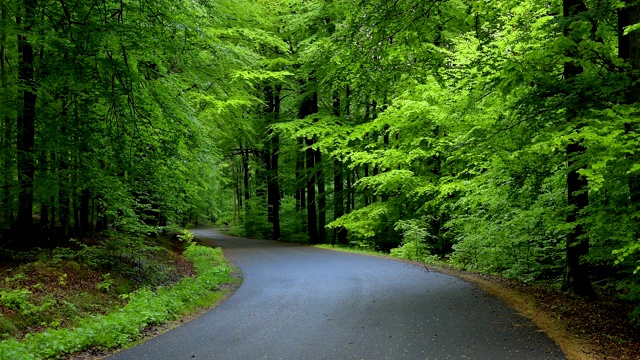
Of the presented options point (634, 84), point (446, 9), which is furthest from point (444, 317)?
point (446, 9)

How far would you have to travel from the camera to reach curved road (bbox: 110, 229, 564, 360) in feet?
18.7

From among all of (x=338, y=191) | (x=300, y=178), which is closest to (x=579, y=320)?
(x=338, y=191)

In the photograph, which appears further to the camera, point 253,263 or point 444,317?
point 253,263

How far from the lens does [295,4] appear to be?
2055cm

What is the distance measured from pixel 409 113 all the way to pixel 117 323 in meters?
12.6

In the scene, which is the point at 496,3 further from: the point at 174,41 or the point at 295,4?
the point at 295,4

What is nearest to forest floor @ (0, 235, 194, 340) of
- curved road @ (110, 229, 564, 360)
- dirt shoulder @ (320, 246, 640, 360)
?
curved road @ (110, 229, 564, 360)

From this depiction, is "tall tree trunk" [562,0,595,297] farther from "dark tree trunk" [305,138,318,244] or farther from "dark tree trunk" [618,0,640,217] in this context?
"dark tree trunk" [305,138,318,244]

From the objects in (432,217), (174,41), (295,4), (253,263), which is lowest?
(253,263)

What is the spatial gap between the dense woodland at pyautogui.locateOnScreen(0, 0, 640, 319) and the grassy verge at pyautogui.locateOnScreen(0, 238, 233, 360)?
8.45 ft

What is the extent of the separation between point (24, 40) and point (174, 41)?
4.84 metres

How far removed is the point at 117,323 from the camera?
21.6 feet

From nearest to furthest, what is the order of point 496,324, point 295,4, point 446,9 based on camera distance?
point 496,324
point 446,9
point 295,4

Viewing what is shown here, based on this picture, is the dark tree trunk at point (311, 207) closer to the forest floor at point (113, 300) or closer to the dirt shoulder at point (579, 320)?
the forest floor at point (113, 300)
